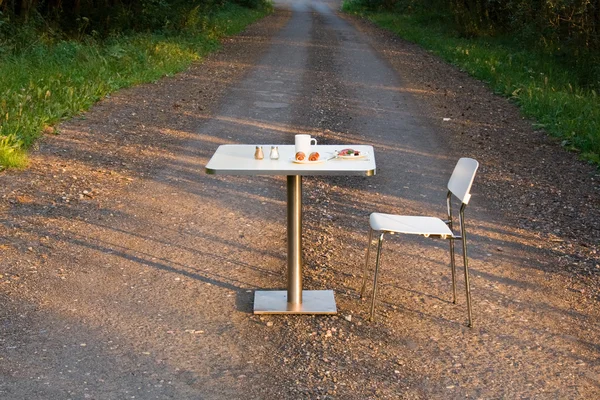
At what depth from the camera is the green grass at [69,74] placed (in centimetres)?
1067

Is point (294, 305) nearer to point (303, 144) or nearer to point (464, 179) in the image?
point (303, 144)

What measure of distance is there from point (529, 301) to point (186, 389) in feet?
8.20

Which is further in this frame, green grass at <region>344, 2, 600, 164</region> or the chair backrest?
green grass at <region>344, 2, 600, 164</region>

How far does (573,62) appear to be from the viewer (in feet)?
58.6

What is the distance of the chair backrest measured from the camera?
536 centimetres

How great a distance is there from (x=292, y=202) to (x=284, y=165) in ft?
1.32

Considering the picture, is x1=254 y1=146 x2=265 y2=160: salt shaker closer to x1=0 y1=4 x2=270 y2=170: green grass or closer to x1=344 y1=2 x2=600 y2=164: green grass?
x1=0 y1=4 x2=270 y2=170: green grass

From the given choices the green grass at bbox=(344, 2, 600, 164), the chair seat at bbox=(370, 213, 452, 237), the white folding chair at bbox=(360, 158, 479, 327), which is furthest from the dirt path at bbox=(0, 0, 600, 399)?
the chair seat at bbox=(370, 213, 452, 237)

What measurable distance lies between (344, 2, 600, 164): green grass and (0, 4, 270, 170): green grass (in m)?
6.01

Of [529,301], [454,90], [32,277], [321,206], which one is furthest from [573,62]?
[32,277]

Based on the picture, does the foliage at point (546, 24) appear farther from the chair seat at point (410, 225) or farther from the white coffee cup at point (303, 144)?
the white coffee cup at point (303, 144)

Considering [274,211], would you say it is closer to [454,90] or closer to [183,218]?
→ [183,218]

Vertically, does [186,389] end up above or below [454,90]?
above

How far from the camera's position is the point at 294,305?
5605mm
